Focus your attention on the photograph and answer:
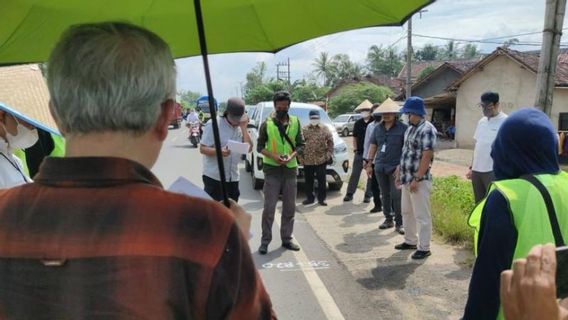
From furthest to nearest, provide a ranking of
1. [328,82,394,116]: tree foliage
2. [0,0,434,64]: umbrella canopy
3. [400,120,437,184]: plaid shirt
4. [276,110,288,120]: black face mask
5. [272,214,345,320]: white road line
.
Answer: [328,82,394,116]: tree foliage < [276,110,288,120]: black face mask < [400,120,437,184]: plaid shirt < [272,214,345,320]: white road line < [0,0,434,64]: umbrella canopy

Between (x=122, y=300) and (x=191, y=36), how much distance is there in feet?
5.64

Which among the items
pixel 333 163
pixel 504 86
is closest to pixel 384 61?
pixel 504 86

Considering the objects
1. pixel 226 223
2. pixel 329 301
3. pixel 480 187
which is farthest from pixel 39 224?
pixel 480 187

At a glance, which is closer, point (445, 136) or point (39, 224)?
point (39, 224)

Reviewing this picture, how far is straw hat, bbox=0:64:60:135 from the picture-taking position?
103 inches

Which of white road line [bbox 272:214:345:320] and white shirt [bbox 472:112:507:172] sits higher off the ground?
white shirt [bbox 472:112:507:172]

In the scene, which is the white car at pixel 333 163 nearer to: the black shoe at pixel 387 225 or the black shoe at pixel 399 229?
the black shoe at pixel 387 225

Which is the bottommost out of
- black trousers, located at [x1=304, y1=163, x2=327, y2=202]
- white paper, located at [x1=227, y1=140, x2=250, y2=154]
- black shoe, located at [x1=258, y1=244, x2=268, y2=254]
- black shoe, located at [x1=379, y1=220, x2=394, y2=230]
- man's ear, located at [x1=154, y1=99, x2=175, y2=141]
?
black shoe, located at [x1=379, y1=220, x2=394, y2=230]

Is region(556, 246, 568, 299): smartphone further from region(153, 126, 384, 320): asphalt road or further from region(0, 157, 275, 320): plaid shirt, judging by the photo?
region(153, 126, 384, 320): asphalt road

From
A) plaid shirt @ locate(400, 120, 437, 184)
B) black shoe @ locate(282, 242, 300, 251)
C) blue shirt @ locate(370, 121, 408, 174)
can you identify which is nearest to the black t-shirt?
blue shirt @ locate(370, 121, 408, 174)

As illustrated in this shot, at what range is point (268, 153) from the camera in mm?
5988

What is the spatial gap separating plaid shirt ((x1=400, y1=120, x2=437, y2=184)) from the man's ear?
4740mm

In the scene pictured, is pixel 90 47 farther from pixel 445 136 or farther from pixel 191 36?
pixel 445 136

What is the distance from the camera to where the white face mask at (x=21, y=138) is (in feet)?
8.68
